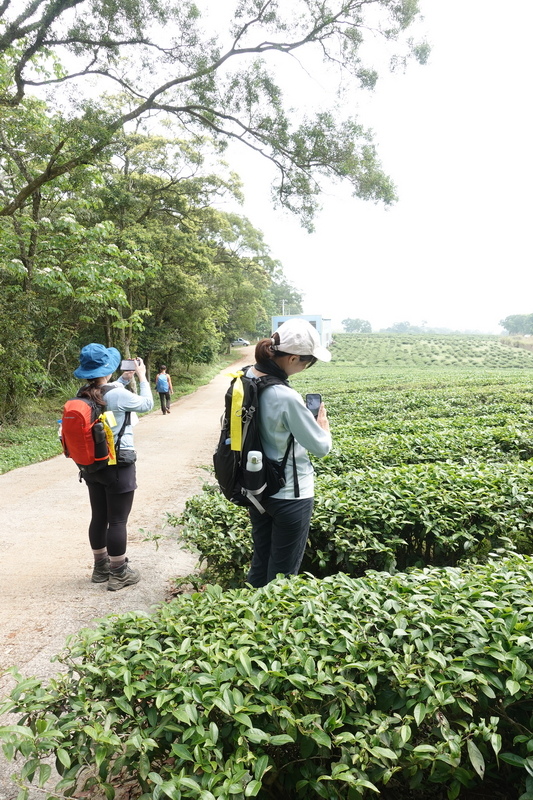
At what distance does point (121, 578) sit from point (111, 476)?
0.89 metres

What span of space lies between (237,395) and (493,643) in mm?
1572

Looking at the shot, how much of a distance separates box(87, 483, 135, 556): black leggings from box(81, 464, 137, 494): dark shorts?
5 cm

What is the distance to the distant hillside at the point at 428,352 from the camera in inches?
1918

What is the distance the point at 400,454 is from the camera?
5504 mm

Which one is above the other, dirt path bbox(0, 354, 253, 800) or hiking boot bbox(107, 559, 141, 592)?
hiking boot bbox(107, 559, 141, 592)

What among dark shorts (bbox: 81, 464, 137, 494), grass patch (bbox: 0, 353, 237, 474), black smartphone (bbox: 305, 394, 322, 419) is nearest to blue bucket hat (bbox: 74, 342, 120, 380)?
dark shorts (bbox: 81, 464, 137, 494)

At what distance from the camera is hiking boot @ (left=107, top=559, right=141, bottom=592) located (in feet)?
12.8

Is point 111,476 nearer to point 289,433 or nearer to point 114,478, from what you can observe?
point 114,478

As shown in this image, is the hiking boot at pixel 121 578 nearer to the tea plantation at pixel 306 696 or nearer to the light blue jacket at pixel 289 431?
the tea plantation at pixel 306 696

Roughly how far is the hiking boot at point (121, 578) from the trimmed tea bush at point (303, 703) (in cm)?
189

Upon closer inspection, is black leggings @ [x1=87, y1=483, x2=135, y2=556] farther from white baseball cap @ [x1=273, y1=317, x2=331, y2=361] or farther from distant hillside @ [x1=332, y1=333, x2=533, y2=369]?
distant hillside @ [x1=332, y1=333, x2=533, y2=369]

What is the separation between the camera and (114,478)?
3.74 m

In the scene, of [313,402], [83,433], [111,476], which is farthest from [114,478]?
[313,402]

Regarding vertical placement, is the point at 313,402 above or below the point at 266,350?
below
